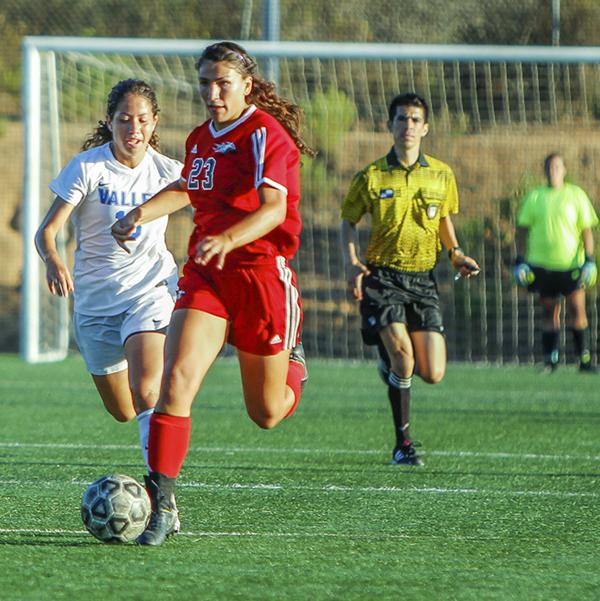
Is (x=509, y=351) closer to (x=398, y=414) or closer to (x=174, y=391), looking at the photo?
(x=398, y=414)

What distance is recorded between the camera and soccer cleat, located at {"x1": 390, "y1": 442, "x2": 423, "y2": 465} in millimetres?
7686

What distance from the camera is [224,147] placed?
5.26 meters

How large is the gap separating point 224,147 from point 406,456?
9.89 ft

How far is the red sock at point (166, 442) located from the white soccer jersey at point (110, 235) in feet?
4.85

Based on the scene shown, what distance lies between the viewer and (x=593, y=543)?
518 cm

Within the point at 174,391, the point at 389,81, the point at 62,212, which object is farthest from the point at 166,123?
the point at 174,391

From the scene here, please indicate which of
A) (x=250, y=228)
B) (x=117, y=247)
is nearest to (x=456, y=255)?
(x=117, y=247)

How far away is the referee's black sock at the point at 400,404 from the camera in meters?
7.82

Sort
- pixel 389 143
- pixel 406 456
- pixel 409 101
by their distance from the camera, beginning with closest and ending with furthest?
pixel 406 456, pixel 409 101, pixel 389 143

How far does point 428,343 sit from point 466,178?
12.6m

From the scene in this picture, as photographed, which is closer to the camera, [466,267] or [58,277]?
[58,277]

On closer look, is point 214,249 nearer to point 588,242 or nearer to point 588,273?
point 588,273

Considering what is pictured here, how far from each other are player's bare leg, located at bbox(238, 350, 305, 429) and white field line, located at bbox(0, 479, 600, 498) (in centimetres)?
101

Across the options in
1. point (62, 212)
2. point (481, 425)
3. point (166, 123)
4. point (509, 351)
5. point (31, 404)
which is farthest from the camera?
point (166, 123)
